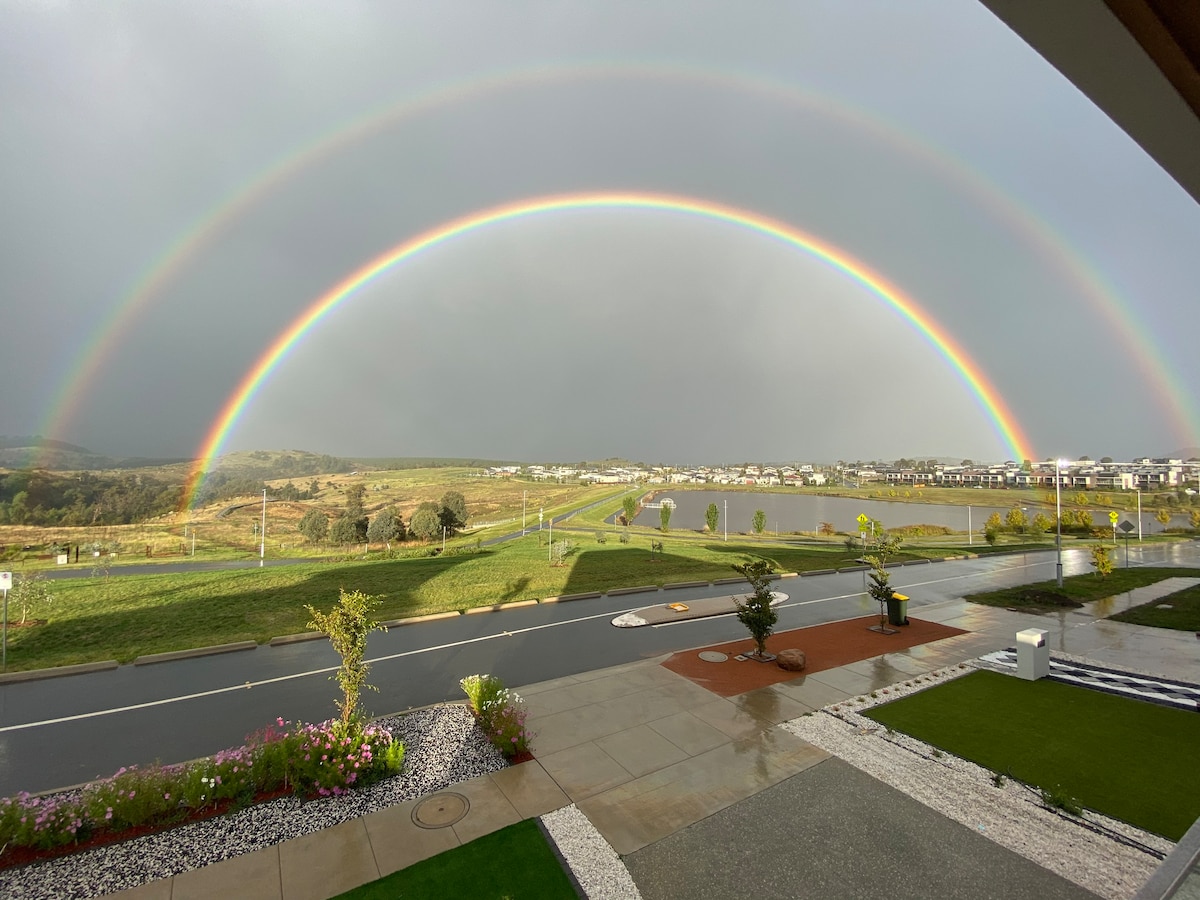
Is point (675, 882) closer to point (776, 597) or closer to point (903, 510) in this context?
point (776, 597)

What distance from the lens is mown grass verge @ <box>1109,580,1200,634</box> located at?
1705 centimetres

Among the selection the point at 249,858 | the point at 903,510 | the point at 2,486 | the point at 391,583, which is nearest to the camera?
the point at 249,858

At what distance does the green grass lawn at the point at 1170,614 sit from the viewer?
55.9 feet

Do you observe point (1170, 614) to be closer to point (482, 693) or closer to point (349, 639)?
point (482, 693)

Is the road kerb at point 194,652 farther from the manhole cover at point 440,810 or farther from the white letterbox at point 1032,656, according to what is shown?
the white letterbox at point 1032,656

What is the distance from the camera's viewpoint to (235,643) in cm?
1465

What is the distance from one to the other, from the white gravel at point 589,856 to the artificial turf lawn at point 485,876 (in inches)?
6.9

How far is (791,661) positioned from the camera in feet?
Answer: 41.7

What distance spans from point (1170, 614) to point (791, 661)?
53.9ft

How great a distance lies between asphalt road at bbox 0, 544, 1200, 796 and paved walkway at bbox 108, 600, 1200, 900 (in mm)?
2812

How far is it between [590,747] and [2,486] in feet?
374

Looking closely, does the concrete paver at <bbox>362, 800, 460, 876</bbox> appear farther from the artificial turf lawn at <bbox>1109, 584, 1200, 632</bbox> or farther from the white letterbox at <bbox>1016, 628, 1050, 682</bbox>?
the artificial turf lawn at <bbox>1109, 584, 1200, 632</bbox>

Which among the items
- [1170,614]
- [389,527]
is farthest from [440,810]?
[389,527]

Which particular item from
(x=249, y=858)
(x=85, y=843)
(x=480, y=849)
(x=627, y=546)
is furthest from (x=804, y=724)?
(x=627, y=546)
